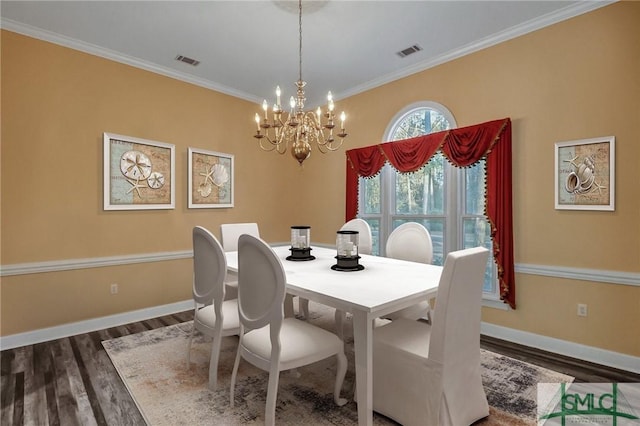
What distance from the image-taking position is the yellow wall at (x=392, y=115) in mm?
2555

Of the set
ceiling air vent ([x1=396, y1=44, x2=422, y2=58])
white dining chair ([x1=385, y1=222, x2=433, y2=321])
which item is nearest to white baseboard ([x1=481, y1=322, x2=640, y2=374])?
white dining chair ([x1=385, y1=222, x2=433, y2=321])

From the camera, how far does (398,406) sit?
70.7 inches

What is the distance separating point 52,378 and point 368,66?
166 inches

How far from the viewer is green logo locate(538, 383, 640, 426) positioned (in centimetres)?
187

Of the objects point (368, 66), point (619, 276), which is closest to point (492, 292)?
point (619, 276)

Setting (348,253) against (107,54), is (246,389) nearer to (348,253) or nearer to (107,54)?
(348,253)

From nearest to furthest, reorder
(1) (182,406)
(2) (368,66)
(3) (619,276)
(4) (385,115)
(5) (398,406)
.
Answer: (5) (398,406)
(1) (182,406)
(3) (619,276)
(2) (368,66)
(4) (385,115)

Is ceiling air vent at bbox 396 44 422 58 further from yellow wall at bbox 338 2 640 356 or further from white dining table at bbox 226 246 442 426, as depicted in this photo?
white dining table at bbox 226 246 442 426

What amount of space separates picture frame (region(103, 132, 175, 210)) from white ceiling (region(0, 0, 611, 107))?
3.07ft

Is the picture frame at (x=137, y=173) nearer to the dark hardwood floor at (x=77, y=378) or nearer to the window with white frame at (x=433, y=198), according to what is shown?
the dark hardwood floor at (x=77, y=378)

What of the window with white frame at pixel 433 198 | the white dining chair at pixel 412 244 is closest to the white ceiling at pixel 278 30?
the window with white frame at pixel 433 198

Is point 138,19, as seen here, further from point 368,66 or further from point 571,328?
point 571,328

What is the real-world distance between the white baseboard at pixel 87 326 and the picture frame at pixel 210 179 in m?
1.29

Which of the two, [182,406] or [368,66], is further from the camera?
[368,66]
